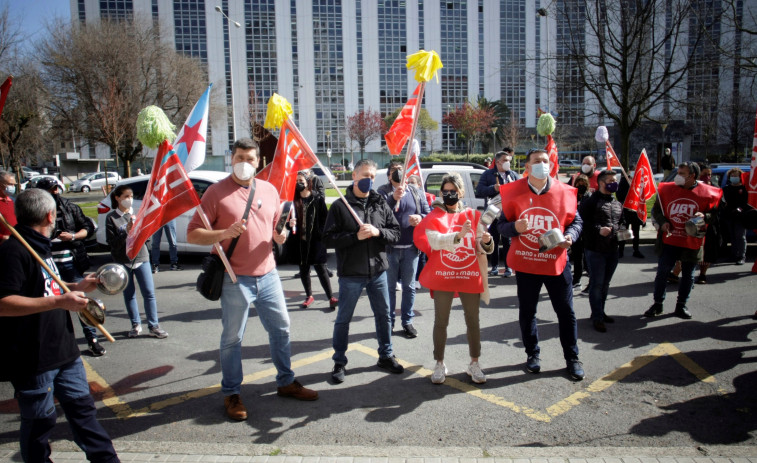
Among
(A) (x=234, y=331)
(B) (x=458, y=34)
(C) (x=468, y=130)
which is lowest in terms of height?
(A) (x=234, y=331)

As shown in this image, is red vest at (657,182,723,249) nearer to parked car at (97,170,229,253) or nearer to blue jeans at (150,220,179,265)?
parked car at (97,170,229,253)

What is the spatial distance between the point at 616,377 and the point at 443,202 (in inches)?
89.0

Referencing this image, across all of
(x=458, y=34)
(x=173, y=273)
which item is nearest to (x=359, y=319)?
(x=173, y=273)

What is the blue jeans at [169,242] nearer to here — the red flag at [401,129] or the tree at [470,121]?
the red flag at [401,129]

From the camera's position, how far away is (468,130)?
50.1 metres

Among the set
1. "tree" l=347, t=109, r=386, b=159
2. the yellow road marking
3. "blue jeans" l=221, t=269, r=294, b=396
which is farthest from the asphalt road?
"tree" l=347, t=109, r=386, b=159

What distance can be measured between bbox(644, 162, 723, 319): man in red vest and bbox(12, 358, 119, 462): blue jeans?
605 cm

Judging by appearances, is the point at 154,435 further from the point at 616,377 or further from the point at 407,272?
the point at 616,377

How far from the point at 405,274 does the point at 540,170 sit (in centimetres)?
210

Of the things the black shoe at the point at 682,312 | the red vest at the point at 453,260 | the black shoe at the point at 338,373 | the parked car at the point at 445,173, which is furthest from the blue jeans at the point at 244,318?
the parked car at the point at 445,173

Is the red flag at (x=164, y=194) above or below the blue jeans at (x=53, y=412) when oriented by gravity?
above

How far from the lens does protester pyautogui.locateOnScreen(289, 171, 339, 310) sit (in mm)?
6641

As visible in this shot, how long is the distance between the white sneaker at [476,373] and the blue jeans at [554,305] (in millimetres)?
579

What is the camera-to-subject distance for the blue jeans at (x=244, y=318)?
364 cm
